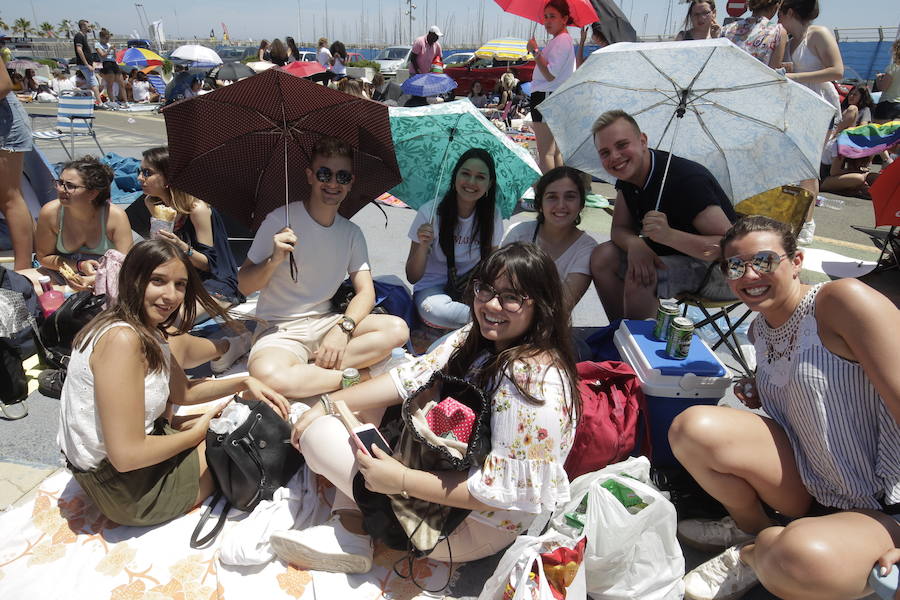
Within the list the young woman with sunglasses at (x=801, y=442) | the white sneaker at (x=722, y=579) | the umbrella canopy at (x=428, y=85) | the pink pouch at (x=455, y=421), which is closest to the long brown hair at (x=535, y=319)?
the pink pouch at (x=455, y=421)

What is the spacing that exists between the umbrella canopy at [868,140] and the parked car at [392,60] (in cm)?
1821

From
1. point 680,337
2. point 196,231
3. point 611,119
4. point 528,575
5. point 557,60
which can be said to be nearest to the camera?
point 528,575

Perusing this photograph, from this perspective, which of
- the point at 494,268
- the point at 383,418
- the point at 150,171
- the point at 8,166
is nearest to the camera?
the point at 494,268

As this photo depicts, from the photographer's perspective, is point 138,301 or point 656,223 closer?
point 138,301

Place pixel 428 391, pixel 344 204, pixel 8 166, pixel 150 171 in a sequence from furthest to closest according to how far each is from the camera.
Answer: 1. pixel 8 166
2. pixel 150 171
3. pixel 344 204
4. pixel 428 391

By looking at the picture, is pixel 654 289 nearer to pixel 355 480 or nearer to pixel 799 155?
pixel 799 155

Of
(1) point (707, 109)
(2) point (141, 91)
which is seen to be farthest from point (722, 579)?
(2) point (141, 91)

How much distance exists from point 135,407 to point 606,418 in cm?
178

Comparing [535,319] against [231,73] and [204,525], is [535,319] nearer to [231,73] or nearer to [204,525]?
[204,525]

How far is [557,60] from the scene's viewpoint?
6.16m

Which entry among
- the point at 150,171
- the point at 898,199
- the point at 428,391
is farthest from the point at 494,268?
the point at 898,199

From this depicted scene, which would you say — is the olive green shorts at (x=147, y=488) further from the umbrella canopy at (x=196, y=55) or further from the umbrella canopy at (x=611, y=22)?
the umbrella canopy at (x=196, y=55)

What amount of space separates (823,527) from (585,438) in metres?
0.81

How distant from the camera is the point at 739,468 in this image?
76.0 inches
